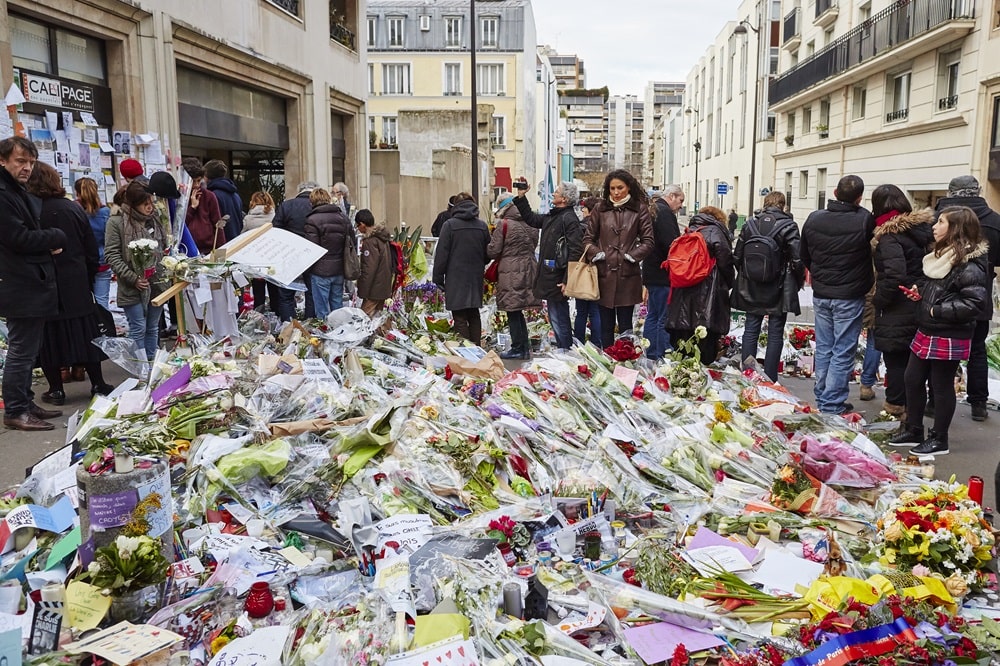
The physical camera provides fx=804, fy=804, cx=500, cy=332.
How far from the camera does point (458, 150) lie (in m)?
19.1

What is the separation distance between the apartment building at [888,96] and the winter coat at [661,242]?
13384mm

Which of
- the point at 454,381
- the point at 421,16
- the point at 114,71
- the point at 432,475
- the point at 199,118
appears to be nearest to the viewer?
the point at 432,475

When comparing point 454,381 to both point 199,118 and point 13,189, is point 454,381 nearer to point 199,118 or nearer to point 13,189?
point 13,189

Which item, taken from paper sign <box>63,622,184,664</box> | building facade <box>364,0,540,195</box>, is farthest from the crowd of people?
building facade <box>364,0,540,195</box>

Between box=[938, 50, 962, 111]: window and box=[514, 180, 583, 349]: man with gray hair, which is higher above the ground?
box=[938, 50, 962, 111]: window

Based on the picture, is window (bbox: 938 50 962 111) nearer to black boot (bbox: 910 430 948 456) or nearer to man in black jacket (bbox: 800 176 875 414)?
man in black jacket (bbox: 800 176 875 414)

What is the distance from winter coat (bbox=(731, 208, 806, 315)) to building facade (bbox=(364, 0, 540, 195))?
38.5 m

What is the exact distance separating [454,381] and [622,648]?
3.21 metres

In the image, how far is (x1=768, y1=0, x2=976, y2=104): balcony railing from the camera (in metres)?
19.2

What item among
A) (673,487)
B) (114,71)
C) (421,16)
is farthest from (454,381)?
(421,16)

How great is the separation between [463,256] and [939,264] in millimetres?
4492

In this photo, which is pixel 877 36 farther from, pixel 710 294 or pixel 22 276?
pixel 22 276

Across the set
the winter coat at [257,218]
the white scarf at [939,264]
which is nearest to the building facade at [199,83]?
the winter coat at [257,218]

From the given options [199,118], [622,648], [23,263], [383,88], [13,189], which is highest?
[383,88]
